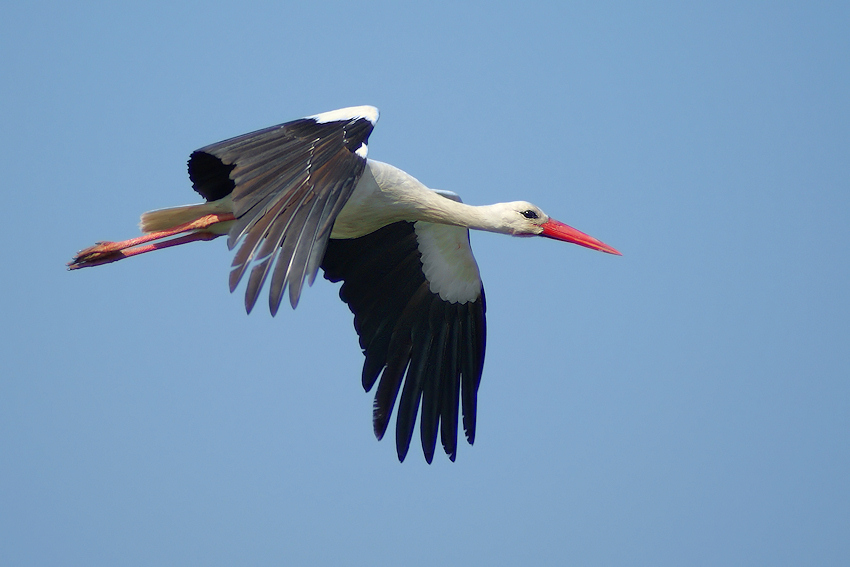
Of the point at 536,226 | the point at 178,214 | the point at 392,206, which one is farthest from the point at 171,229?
the point at 536,226

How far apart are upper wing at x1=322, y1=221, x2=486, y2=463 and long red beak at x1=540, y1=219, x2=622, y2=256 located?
711 mm

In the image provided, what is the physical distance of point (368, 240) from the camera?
26.6 ft

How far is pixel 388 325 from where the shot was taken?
26.4 feet

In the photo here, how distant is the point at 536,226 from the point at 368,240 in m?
1.31

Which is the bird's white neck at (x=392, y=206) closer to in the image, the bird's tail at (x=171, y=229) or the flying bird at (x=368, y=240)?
the flying bird at (x=368, y=240)

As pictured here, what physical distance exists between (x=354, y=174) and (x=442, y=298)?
Result: 8.90ft

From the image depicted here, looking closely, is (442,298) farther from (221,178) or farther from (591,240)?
(221,178)

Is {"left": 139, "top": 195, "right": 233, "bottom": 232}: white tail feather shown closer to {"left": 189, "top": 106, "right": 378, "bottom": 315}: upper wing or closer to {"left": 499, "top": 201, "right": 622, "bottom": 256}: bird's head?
{"left": 189, "top": 106, "right": 378, "bottom": 315}: upper wing

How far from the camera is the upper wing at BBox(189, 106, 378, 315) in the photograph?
5211mm

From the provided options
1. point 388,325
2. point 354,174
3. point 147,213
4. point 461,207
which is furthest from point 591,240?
point 147,213

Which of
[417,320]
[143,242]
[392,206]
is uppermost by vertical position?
[392,206]

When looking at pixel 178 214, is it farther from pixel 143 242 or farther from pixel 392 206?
pixel 392 206

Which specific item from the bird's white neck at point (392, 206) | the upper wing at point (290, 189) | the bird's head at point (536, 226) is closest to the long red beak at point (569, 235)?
the bird's head at point (536, 226)

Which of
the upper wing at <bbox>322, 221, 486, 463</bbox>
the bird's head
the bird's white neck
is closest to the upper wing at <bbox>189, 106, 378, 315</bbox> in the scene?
the bird's white neck
